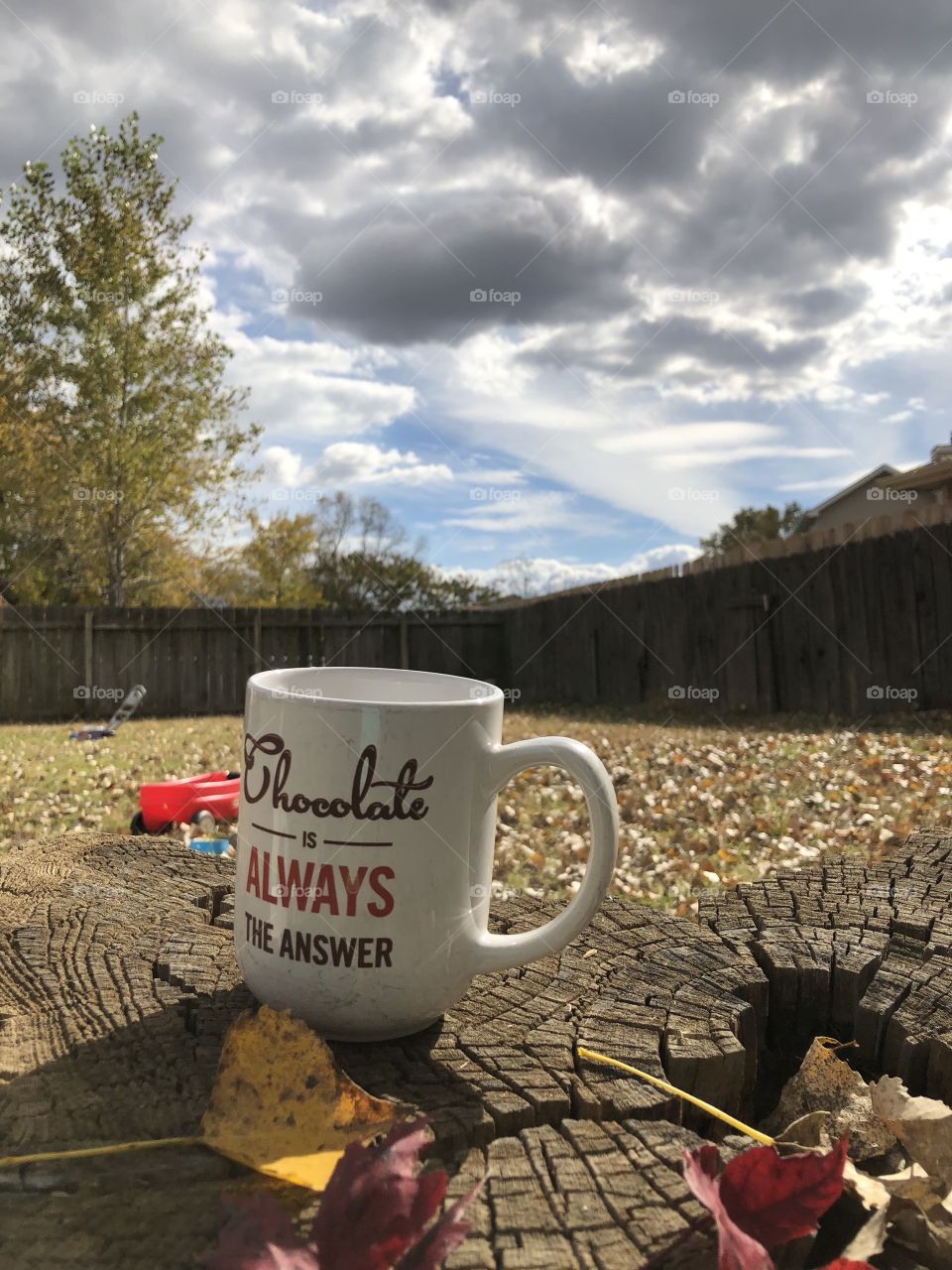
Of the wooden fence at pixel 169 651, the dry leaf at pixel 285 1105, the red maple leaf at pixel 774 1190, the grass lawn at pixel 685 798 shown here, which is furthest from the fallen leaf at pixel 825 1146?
the wooden fence at pixel 169 651

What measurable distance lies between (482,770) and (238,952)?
442mm

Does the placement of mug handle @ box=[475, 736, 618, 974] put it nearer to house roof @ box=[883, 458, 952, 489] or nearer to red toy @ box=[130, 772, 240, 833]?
red toy @ box=[130, 772, 240, 833]

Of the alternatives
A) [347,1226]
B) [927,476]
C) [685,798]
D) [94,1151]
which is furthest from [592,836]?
[927,476]

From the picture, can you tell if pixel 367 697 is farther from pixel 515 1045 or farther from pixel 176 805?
pixel 176 805

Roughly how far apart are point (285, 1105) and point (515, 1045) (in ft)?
1.12

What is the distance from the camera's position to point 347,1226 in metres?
0.71

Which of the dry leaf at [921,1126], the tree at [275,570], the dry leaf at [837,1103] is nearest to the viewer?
the dry leaf at [921,1126]

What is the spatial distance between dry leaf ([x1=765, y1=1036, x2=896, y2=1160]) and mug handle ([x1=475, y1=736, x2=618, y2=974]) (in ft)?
1.20

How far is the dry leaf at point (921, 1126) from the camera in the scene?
0.98 m

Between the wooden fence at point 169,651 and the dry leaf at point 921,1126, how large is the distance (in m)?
12.6

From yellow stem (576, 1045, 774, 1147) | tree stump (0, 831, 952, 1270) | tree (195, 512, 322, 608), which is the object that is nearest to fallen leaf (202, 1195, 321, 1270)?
tree stump (0, 831, 952, 1270)

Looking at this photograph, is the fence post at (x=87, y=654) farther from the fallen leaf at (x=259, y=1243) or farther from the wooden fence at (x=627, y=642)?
the fallen leaf at (x=259, y=1243)

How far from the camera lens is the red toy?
467cm

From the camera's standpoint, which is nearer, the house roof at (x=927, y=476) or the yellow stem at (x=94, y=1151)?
the yellow stem at (x=94, y=1151)
